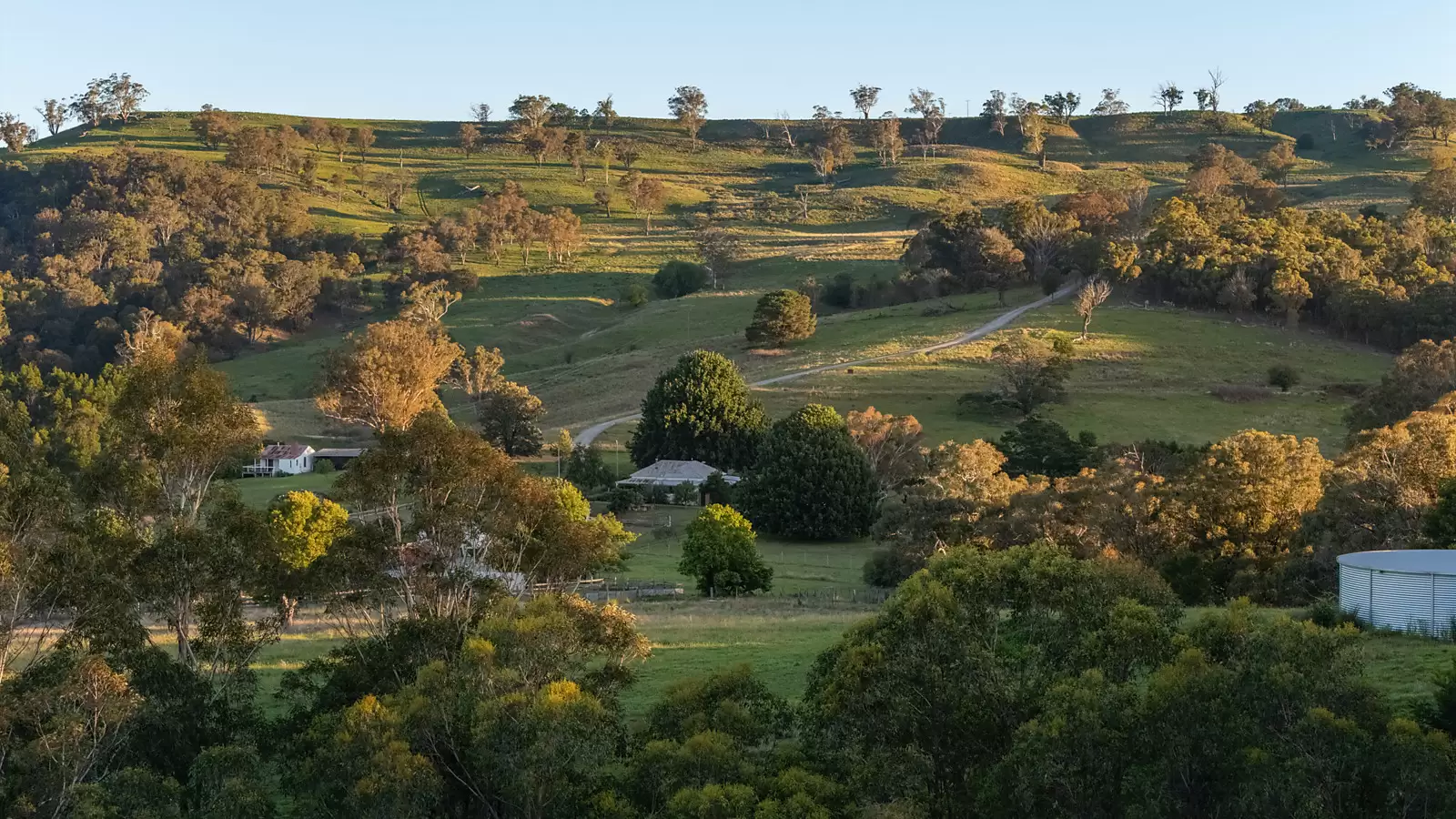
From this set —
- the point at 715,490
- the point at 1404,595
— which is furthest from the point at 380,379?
the point at 1404,595

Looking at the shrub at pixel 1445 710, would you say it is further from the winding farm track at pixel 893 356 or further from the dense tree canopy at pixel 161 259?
the dense tree canopy at pixel 161 259

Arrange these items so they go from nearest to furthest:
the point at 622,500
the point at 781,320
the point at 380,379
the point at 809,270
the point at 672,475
→ 1. the point at 622,500
2. the point at 672,475
3. the point at 380,379
4. the point at 781,320
5. the point at 809,270

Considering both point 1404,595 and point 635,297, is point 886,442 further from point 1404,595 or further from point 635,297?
point 635,297

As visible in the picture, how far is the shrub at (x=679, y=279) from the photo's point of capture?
10844 cm

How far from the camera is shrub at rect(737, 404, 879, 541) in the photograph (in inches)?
2088

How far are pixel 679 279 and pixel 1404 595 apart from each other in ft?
291

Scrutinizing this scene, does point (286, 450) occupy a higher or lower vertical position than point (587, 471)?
lower

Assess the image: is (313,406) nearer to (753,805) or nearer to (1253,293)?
(1253,293)

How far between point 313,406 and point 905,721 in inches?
2718

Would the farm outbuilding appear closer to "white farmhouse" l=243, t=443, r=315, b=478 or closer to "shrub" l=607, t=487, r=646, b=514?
"white farmhouse" l=243, t=443, r=315, b=478

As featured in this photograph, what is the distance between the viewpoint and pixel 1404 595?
2225cm

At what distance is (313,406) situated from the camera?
8200 cm

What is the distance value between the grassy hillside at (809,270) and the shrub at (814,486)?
8947 mm

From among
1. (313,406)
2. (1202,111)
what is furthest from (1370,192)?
(313,406)
